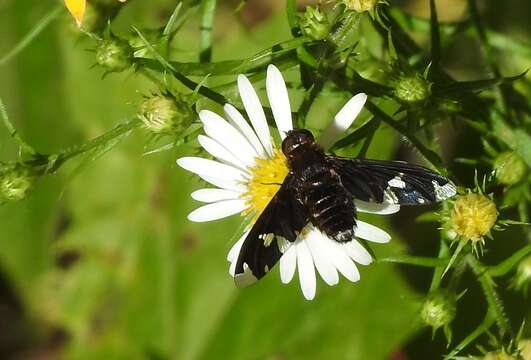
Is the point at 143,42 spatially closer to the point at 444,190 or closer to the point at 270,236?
the point at 270,236

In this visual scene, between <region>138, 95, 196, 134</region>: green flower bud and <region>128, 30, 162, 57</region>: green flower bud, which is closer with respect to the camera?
<region>138, 95, 196, 134</region>: green flower bud

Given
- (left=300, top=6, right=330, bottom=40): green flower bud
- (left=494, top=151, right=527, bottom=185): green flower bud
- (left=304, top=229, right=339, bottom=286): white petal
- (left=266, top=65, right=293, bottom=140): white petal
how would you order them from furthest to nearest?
1. (left=494, top=151, right=527, bottom=185): green flower bud
2. (left=304, top=229, right=339, bottom=286): white petal
3. (left=266, top=65, right=293, bottom=140): white petal
4. (left=300, top=6, right=330, bottom=40): green flower bud

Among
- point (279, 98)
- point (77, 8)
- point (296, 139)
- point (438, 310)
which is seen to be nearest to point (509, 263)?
point (438, 310)

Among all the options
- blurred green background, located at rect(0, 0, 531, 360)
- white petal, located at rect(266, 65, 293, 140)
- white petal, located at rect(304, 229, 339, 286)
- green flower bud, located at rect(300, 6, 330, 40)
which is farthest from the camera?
blurred green background, located at rect(0, 0, 531, 360)

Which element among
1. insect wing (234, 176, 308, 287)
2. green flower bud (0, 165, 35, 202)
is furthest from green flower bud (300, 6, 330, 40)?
green flower bud (0, 165, 35, 202)

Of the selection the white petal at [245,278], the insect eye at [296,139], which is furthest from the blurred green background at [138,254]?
the white petal at [245,278]

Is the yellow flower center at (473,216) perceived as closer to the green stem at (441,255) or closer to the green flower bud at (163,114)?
the green stem at (441,255)

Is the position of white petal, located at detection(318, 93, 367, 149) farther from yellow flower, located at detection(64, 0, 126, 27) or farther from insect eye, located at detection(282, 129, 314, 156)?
yellow flower, located at detection(64, 0, 126, 27)
